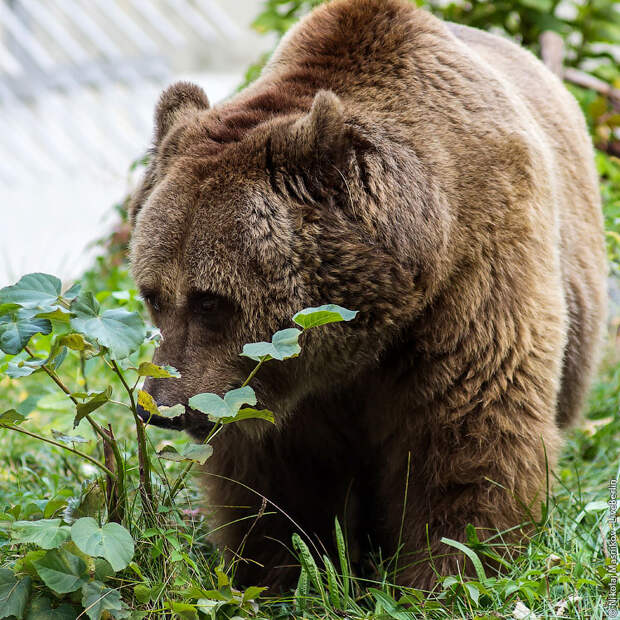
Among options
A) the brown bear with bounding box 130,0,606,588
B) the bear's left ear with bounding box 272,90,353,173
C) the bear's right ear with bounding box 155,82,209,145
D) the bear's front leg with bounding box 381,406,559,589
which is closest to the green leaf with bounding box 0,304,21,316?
the brown bear with bounding box 130,0,606,588

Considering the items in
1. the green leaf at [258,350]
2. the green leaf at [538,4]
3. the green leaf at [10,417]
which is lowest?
the green leaf at [10,417]

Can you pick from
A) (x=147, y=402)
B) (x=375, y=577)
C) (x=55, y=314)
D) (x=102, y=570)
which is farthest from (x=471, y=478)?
(x=55, y=314)

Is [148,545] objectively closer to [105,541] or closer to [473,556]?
[105,541]

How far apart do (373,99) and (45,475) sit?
2.26 m

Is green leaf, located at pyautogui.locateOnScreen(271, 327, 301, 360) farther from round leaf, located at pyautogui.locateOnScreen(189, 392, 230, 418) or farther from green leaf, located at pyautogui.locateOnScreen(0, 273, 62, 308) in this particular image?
green leaf, located at pyautogui.locateOnScreen(0, 273, 62, 308)

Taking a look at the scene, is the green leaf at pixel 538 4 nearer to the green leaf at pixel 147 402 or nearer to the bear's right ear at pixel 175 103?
the bear's right ear at pixel 175 103

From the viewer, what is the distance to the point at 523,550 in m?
3.17

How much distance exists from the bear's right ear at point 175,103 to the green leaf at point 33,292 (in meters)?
1.00

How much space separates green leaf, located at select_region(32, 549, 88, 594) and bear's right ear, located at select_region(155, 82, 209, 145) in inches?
62.8

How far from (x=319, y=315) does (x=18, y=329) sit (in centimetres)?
83

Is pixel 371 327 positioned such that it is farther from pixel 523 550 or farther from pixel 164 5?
pixel 164 5

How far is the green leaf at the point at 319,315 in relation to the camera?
8.39 ft

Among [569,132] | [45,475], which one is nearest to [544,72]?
[569,132]

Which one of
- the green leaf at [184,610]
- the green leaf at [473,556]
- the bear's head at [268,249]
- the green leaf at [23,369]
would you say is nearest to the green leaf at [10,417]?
the green leaf at [23,369]
